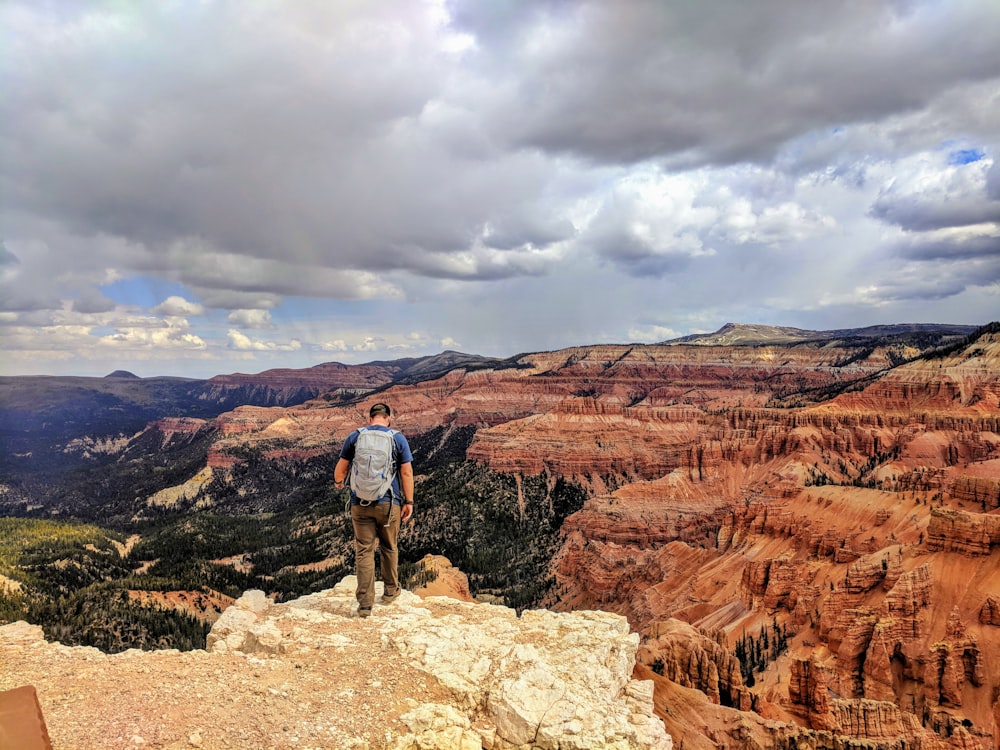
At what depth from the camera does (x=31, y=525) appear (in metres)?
88.0

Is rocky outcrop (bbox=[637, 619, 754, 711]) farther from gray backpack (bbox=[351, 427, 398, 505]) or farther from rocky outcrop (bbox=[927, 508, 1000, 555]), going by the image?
rocky outcrop (bbox=[927, 508, 1000, 555])

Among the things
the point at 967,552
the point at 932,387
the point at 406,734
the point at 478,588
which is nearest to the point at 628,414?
→ the point at 932,387

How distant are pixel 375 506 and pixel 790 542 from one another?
48.8m

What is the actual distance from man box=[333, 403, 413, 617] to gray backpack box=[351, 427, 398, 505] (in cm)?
7

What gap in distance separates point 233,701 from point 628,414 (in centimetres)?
12675

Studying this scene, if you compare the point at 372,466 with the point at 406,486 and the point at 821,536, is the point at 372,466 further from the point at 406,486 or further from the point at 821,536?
the point at 821,536

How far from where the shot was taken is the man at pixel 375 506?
34.8ft

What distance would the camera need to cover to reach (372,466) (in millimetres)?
10266

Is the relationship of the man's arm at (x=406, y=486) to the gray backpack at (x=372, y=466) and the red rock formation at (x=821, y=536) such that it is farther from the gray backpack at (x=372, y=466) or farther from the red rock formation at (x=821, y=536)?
the red rock formation at (x=821, y=536)

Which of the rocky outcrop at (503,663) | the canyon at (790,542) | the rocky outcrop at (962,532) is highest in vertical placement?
the rocky outcrop at (503,663)

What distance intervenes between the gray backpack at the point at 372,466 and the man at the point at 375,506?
0.22ft

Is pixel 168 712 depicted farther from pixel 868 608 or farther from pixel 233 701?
pixel 868 608

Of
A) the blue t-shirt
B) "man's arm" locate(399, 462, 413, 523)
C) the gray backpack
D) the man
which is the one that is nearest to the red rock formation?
the man

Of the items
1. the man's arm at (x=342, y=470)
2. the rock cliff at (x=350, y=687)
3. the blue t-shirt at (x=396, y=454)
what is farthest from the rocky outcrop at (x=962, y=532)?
the man's arm at (x=342, y=470)
